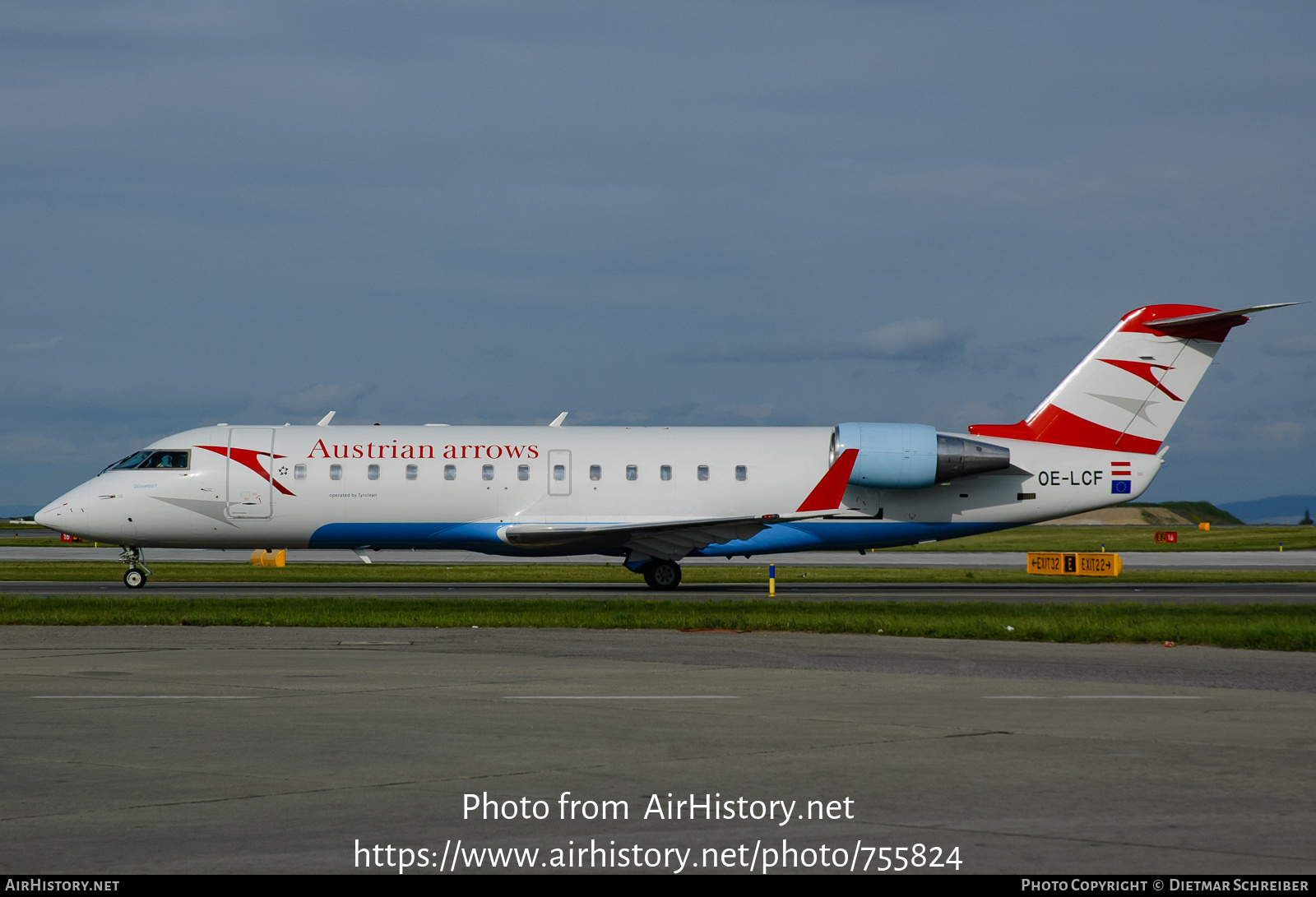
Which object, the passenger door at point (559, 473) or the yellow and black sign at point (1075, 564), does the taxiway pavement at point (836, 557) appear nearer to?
the yellow and black sign at point (1075, 564)

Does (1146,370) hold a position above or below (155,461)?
above

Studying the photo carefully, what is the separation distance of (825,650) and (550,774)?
369 inches

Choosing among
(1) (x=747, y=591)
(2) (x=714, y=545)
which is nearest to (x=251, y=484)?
(2) (x=714, y=545)

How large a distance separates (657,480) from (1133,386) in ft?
43.9

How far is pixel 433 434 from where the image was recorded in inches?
1318

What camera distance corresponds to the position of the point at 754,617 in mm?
21453

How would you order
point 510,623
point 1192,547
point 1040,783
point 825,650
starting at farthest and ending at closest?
point 1192,547 < point 510,623 < point 825,650 < point 1040,783

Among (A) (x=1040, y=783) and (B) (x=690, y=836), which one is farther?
(A) (x=1040, y=783)

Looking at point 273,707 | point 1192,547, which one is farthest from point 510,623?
point 1192,547

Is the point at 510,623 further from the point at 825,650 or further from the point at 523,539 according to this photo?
the point at 523,539

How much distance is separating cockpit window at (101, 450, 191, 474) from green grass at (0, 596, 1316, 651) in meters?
8.07

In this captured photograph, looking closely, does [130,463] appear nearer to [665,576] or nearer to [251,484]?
[251,484]

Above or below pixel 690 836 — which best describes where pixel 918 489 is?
above

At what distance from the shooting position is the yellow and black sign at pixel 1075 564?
41.7 m
